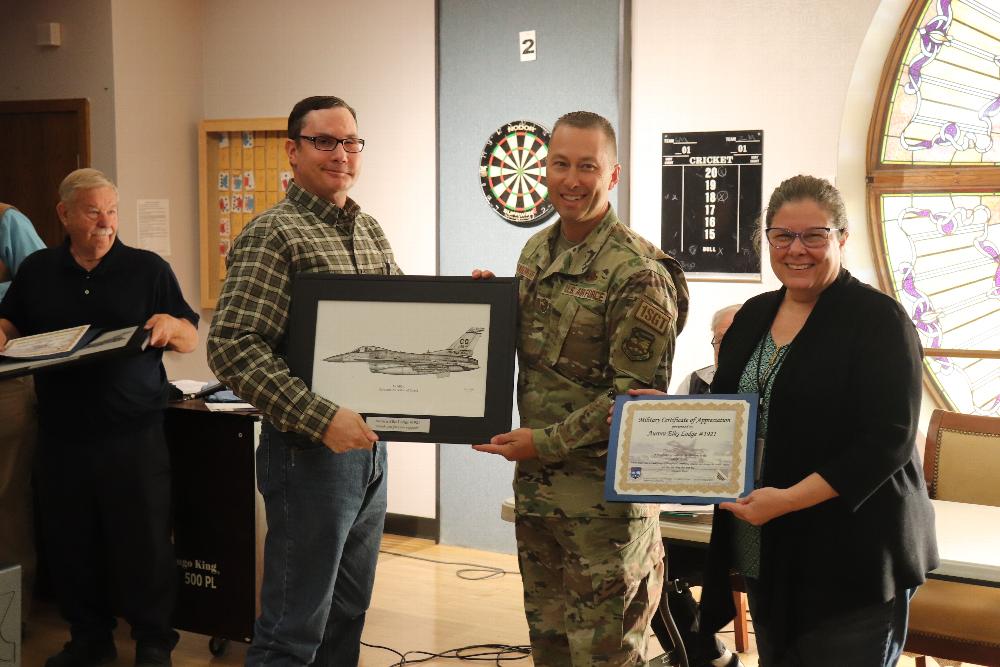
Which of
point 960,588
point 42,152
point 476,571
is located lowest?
point 476,571

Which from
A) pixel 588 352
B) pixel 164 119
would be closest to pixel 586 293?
pixel 588 352

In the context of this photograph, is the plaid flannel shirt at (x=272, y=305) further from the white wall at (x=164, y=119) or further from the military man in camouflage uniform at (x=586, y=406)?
the white wall at (x=164, y=119)

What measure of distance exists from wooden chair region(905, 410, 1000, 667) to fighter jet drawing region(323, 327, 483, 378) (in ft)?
4.41

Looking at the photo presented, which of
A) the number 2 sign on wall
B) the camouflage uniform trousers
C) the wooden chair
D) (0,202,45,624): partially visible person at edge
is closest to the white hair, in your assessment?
(0,202,45,624): partially visible person at edge

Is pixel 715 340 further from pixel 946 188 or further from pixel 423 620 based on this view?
pixel 423 620

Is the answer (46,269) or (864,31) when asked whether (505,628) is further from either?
(864,31)

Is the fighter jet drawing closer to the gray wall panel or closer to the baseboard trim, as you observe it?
the gray wall panel

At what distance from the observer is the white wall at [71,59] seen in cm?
562

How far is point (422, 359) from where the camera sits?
2439mm

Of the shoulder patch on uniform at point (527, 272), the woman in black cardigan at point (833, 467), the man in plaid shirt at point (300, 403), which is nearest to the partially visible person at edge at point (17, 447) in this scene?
the man in plaid shirt at point (300, 403)

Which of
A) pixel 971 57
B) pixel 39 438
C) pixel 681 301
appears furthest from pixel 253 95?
pixel 681 301

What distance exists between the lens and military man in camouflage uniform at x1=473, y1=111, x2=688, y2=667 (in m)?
2.19

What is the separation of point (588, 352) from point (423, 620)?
2.41 meters

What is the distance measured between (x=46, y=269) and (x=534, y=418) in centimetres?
204
